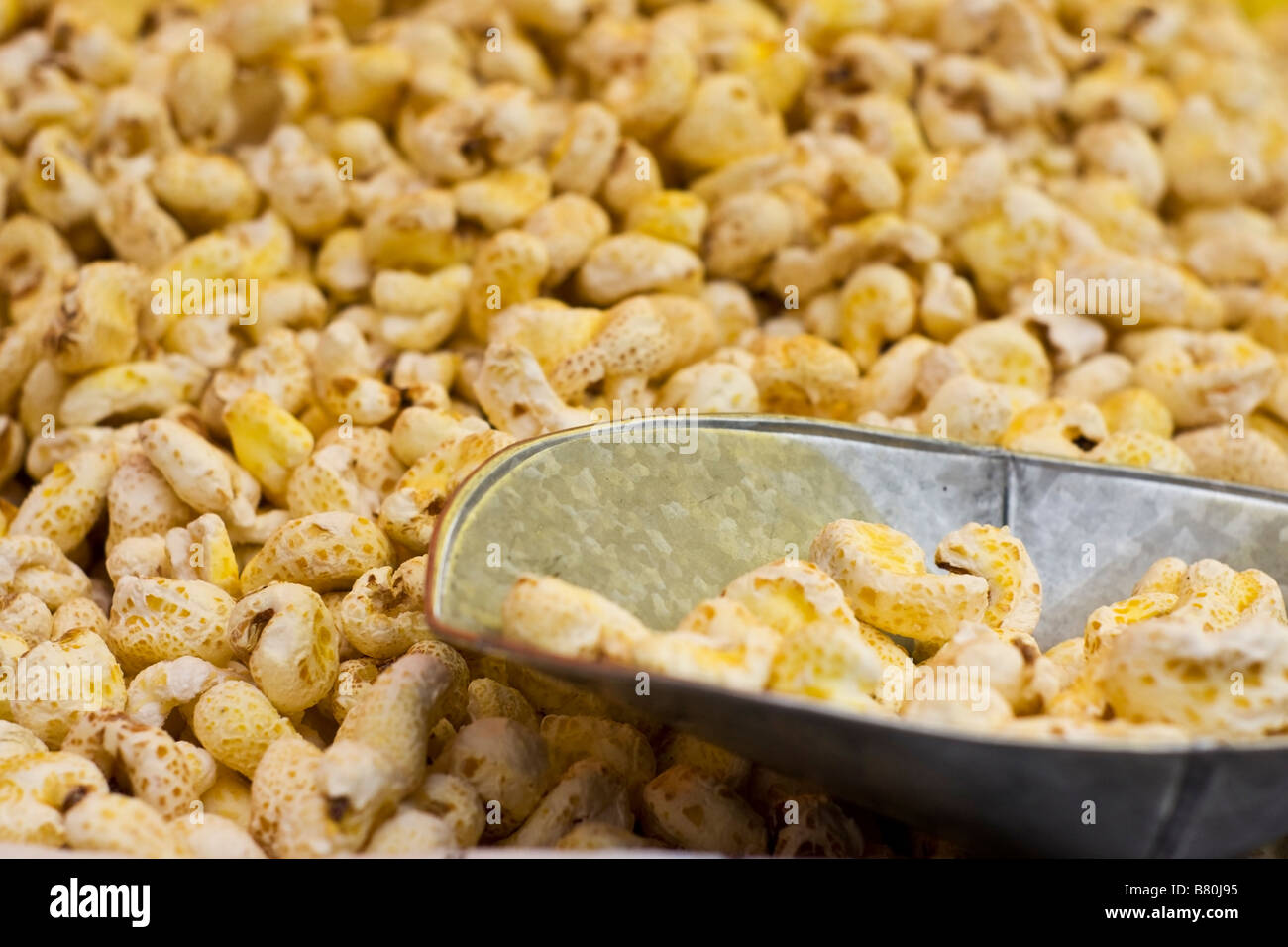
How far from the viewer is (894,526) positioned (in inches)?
28.3

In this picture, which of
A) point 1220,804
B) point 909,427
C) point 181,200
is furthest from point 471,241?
point 1220,804

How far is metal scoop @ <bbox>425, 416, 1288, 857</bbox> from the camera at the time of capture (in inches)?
18.9

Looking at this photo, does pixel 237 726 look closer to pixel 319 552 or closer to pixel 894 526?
pixel 319 552

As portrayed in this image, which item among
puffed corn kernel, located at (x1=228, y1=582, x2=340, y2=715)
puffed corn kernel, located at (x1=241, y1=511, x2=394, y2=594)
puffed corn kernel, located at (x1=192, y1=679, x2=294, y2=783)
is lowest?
puffed corn kernel, located at (x1=192, y1=679, x2=294, y2=783)

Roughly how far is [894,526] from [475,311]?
0.36 m

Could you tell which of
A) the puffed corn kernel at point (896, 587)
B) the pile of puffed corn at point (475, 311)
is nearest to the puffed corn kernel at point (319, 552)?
the pile of puffed corn at point (475, 311)

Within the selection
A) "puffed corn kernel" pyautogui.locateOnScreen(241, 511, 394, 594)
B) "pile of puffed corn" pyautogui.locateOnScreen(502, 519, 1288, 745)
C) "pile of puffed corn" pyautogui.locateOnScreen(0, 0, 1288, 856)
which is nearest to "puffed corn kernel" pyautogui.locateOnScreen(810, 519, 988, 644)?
"pile of puffed corn" pyautogui.locateOnScreen(502, 519, 1288, 745)

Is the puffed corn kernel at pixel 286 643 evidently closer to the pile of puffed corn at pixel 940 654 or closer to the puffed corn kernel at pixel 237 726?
the puffed corn kernel at pixel 237 726

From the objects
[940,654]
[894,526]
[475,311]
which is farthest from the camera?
[475,311]

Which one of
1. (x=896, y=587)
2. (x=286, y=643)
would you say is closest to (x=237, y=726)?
(x=286, y=643)

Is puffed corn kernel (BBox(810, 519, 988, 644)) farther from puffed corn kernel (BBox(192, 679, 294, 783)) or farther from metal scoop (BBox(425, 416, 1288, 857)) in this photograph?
puffed corn kernel (BBox(192, 679, 294, 783))

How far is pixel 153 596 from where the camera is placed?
0.66 m

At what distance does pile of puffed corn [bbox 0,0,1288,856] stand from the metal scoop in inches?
3.0

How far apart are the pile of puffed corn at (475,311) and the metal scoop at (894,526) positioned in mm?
77
